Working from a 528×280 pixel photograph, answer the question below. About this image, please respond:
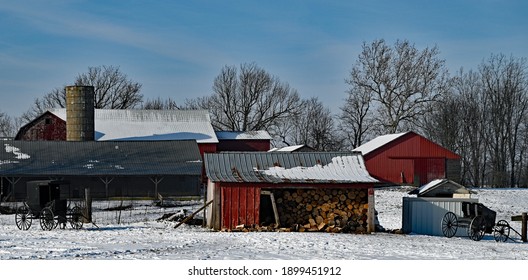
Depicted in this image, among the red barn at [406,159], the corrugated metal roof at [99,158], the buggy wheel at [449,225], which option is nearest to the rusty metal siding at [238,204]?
the buggy wheel at [449,225]

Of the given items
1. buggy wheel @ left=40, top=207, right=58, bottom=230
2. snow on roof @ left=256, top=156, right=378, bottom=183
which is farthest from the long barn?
buggy wheel @ left=40, top=207, right=58, bottom=230

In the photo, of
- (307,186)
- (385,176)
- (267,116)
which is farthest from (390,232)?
(267,116)

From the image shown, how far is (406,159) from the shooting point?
5800 centimetres

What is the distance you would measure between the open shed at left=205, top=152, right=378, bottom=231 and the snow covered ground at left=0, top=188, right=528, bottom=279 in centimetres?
122

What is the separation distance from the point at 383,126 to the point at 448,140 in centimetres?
635

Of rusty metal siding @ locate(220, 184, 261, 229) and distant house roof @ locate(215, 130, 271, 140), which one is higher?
distant house roof @ locate(215, 130, 271, 140)

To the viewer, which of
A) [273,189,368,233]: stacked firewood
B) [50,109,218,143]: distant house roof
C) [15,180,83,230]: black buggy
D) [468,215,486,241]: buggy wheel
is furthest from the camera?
[50,109,218,143]: distant house roof

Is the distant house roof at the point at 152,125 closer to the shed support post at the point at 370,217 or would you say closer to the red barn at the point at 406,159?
the red barn at the point at 406,159

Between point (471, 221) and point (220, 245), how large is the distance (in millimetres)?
10087

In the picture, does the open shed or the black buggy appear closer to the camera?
the black buggy

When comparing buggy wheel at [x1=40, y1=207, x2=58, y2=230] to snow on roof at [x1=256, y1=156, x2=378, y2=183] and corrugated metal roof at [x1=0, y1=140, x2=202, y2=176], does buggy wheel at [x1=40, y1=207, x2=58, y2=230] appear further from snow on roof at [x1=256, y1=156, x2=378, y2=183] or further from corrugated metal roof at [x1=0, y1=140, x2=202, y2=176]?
corrugated metal roof at [x1=0, y1=140, x2=202, y2=176]

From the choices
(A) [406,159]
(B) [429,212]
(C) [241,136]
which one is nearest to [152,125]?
(C) [241,136]

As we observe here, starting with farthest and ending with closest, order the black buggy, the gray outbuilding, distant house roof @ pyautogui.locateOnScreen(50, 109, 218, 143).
→ distant house roof @ pyautogui.locateOnScreen(50, 109, 218, 143), the gray outbuilding, the black buggy

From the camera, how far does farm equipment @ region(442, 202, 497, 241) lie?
28188 millimetres
